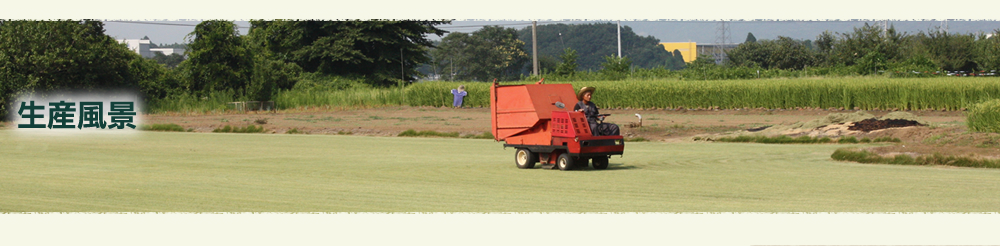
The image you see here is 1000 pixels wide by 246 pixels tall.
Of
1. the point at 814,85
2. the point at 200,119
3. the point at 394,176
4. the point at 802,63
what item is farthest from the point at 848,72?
the point at 394,176

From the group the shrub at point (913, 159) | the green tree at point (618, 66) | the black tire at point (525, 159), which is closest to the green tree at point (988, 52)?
the green tree at point (618, 66)

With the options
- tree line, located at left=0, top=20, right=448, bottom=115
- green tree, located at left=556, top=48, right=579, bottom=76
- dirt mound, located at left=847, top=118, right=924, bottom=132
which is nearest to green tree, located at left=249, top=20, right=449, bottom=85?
tree line, located at left=0, top=20, right=448, bottom=115

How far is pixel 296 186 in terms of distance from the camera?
15008 millimetres

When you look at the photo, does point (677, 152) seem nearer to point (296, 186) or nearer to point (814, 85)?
point (296, 186)

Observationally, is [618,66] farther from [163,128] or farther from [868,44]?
[163,128]

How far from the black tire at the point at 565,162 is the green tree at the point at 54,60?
3302cm

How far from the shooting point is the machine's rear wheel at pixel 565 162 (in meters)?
17.7

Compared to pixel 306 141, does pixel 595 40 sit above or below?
above

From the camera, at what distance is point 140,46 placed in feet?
196

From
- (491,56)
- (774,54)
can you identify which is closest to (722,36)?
(774,54)

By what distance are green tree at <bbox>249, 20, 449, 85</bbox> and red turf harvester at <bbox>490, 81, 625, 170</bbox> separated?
164ft

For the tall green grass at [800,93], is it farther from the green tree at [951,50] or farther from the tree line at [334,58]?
the green tree at [951,50]

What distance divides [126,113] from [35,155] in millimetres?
12010

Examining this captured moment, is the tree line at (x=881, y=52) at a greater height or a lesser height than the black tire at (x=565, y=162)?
greater
